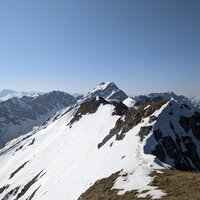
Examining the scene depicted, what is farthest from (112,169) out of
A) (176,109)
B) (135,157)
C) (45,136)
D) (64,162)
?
(45,136)

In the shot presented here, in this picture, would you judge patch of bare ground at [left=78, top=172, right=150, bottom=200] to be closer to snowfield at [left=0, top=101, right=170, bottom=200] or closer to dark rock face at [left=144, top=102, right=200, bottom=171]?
snowfield at [left=0, top=101, right=170, bottom=200]

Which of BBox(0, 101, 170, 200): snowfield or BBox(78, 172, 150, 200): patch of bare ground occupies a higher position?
BBox(0, 101, 170, 200): snowfield

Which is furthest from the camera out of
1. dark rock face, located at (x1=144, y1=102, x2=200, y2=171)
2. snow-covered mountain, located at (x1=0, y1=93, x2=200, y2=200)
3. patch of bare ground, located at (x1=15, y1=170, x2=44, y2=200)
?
patch of bare ground, located at (x1=15, y1=170, x2=44, y2=200)

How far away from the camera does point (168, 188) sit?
26625mm

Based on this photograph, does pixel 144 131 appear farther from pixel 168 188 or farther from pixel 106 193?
pixel 168 188

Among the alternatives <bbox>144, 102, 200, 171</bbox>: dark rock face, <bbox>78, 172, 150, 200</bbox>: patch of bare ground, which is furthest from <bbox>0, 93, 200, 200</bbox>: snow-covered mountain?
<bbox>78, 172, 150, 200</bbox>: patch of bare ground

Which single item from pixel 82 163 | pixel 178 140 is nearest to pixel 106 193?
pixel 178 140

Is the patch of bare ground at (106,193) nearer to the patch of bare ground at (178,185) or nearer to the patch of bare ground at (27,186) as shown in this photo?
the patch of bare ground at (178,185)

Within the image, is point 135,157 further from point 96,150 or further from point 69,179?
point 96,150

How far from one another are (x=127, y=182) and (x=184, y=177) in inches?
248

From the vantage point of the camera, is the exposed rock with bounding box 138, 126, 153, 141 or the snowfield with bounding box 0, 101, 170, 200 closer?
the snowfield with bounding box 0, 101, 170, 200

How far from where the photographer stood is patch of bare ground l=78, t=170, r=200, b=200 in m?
24.2

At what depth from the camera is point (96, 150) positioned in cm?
6431

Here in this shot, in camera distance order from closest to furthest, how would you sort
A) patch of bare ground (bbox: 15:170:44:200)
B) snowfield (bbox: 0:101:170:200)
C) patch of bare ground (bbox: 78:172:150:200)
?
patch of bare ground (bbox: 78:172:150:200) < snowfield (bbox: 0:101:170:200) < patch of bare ground (bbox: 15:170:44:200)
